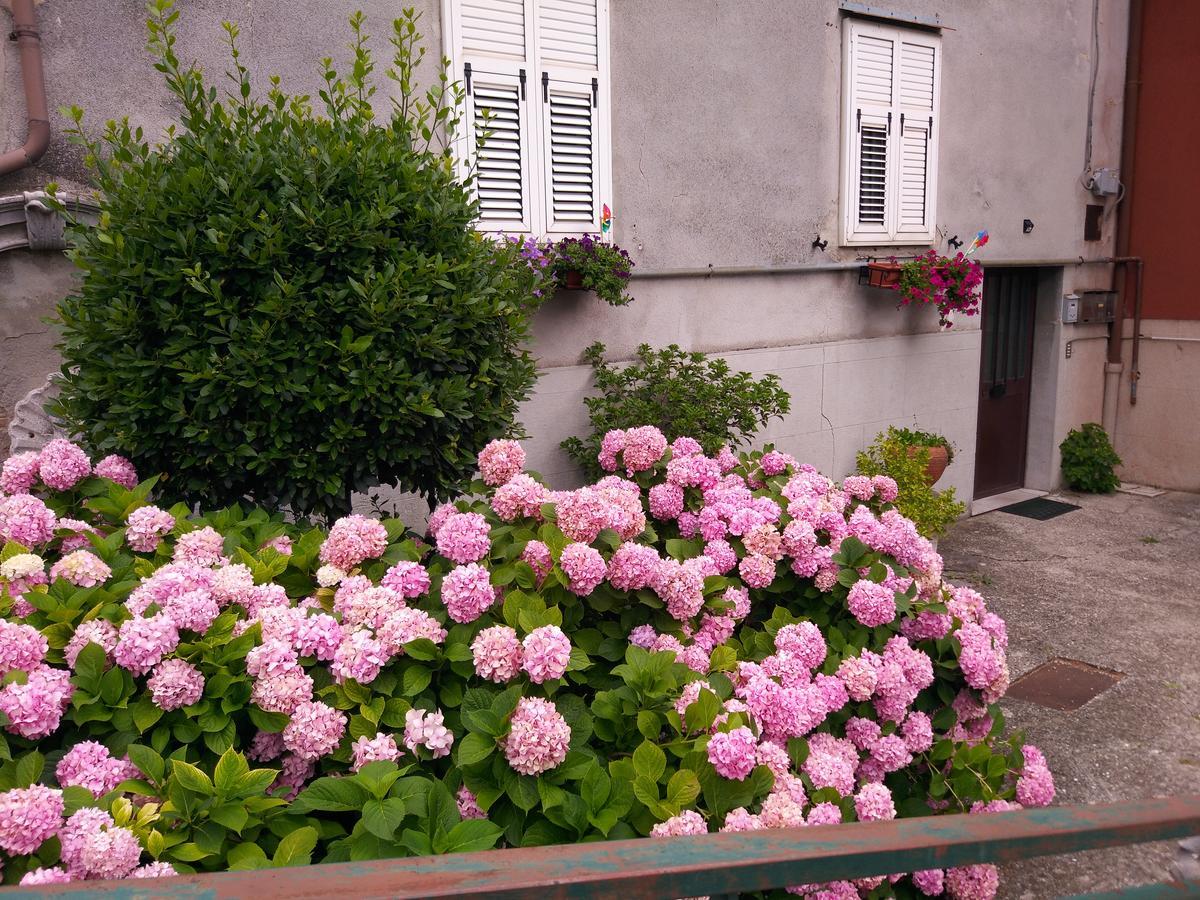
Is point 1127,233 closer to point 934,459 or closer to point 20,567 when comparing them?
point 934,459

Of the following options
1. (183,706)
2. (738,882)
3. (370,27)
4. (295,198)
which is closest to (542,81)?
(370,27)

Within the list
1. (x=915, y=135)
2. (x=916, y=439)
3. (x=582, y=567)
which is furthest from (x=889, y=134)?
(x=582, y=567)

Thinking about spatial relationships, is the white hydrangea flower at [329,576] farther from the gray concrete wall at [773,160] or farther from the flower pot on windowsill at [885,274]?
the flower pot on windowsill at [885,274]

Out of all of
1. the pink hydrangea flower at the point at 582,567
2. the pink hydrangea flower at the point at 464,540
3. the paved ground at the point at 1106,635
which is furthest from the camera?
the paved ground at the point at 1106,635

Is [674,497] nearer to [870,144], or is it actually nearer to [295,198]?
[295,198]

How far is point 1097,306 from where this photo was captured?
31.3 feet

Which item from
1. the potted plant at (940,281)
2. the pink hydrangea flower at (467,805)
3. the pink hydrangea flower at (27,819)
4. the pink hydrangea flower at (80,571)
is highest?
the potted plant at (940,281)

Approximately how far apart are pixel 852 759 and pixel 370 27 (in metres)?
4.37

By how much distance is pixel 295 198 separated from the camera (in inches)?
120

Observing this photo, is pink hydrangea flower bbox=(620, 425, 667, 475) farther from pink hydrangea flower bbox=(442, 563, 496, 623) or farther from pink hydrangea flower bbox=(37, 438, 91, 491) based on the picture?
pink hydrangea flower bbox=(37, 438, 91, 491)

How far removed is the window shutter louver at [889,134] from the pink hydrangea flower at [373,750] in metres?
6.27

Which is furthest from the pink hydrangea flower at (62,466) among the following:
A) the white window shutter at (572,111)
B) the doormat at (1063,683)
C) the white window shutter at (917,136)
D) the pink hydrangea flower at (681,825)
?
the white window shutter at (917,136)

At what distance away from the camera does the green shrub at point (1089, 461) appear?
9477 mm

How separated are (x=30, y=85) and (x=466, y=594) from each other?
3.40 metres
